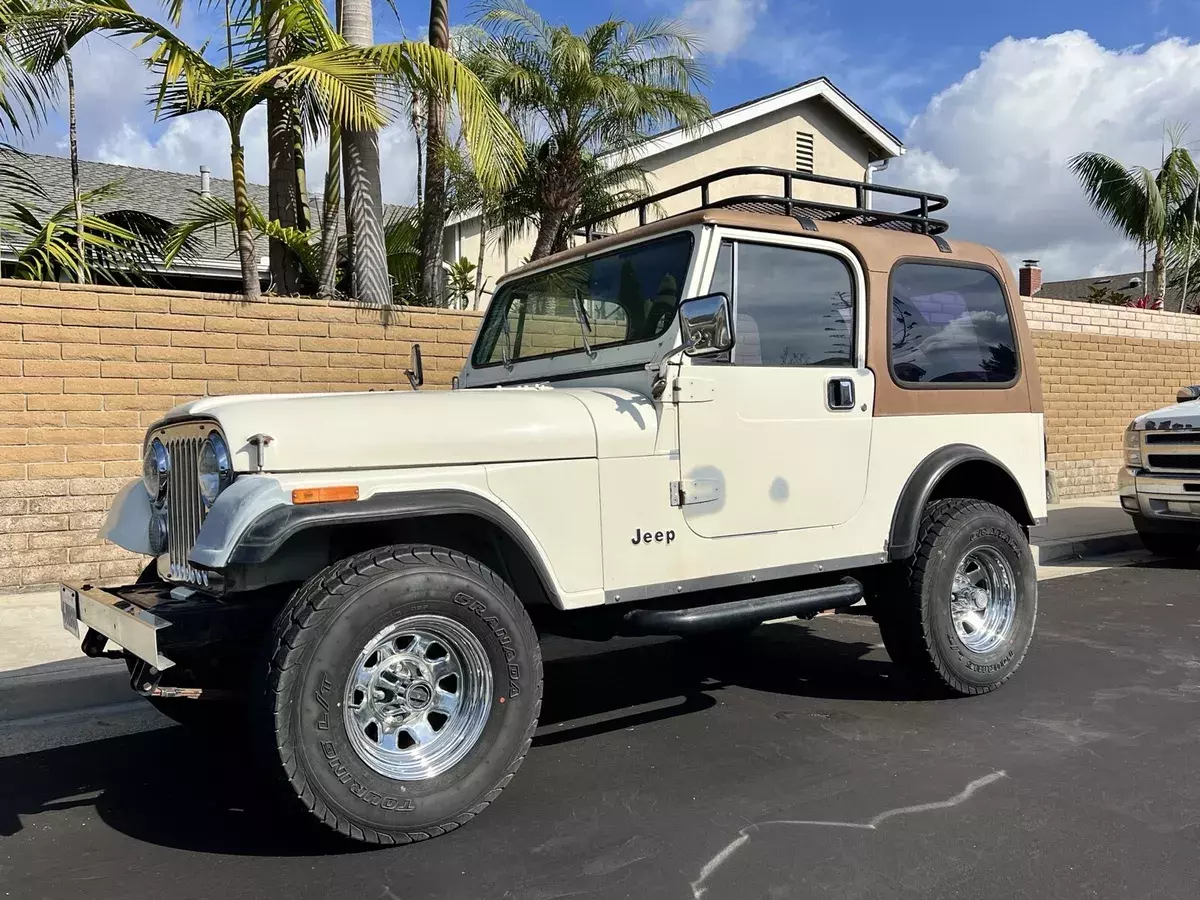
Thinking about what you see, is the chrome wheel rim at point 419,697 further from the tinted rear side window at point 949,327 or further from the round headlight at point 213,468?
the tinted rear side window at point 949,327

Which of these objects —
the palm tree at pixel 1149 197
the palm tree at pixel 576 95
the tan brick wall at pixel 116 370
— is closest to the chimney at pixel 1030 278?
the palm tree at pixel 1149 197

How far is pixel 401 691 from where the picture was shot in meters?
3.35

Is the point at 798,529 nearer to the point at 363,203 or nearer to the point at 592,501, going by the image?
the point at 592,501

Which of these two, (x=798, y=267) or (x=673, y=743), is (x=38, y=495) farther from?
(x=798, y=267)

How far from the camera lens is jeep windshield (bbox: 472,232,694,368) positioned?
167 inches

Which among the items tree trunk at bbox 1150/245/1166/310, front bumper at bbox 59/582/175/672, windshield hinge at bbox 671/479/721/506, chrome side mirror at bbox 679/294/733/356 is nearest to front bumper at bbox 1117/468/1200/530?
windshield hinge at bbox 671/479/721/506

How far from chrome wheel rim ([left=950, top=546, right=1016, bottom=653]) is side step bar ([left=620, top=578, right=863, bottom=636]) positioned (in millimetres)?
737

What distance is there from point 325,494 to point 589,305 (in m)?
1.80

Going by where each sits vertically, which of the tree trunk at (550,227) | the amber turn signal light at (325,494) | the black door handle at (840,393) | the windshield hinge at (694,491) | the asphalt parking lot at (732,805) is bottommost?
the asphalt parking lot at (732,805)

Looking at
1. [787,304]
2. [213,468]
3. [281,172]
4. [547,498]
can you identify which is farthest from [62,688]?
[281,172]

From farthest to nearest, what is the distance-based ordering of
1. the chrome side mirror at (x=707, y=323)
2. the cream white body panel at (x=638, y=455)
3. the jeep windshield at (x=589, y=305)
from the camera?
1. the jeep windshield at (x=589, y=305)
2. the chrome side mirror at (x=707, y=323)
3. the cream white body panel at (x=638, y=455)

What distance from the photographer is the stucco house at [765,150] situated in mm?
16812

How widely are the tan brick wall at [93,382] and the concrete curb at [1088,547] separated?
22.5 feet

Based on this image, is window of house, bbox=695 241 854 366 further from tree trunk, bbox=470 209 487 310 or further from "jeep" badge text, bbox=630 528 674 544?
tree trunk, bbox=470 209 487 310
